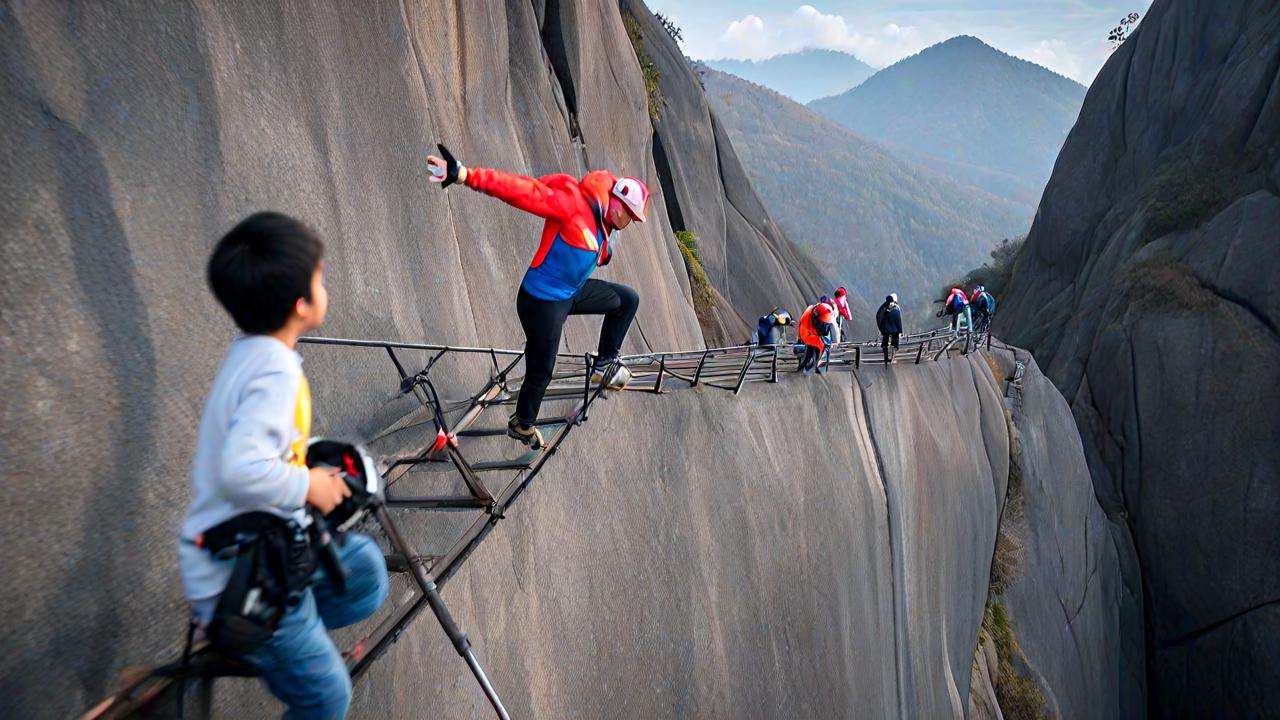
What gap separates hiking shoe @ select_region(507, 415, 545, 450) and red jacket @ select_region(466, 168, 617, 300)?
33.1 inches

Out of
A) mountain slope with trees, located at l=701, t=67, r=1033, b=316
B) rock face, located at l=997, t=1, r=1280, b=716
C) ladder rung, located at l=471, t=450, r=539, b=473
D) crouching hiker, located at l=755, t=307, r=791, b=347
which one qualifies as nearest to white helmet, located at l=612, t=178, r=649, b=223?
ladder rung, located at l=471, t=450, r=539, b=473

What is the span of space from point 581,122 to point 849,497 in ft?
27.9

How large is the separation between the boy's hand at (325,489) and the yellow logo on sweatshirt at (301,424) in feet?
0.18

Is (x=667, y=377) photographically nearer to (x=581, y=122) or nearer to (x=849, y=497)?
(x=849, y=497)

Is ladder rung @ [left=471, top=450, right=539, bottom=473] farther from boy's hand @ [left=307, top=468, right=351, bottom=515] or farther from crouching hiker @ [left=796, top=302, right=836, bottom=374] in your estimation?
crouching hiker @ [left=796, top=302, right=836, bottom=374]

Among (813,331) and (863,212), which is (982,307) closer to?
(813,331)

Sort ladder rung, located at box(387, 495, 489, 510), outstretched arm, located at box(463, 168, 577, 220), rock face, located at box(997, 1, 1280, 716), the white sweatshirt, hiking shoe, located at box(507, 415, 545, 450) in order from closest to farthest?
the white sweatshirt → ladder rung, located at box(387, 495, 489, 510) → outstretched arm, located at box(463, 168, 577, 220) → hiking shoe, located at box(507, 415, 545, 450) → rock face, located at box(997, 1, 1280, 716)

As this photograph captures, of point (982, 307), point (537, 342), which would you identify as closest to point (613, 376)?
point (537, 342)

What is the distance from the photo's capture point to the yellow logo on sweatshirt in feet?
6.79

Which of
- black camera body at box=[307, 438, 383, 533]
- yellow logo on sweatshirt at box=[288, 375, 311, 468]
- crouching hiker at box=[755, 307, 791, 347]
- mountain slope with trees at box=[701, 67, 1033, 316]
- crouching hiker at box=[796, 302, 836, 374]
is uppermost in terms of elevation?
yellow logo on sweatshirt at box=[288, 375, 311, 468]

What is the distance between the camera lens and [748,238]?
33312 mm

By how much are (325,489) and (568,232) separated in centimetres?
286

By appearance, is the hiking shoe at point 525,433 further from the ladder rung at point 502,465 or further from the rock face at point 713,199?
the rock face at point 713,199

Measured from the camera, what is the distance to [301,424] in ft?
6.90
